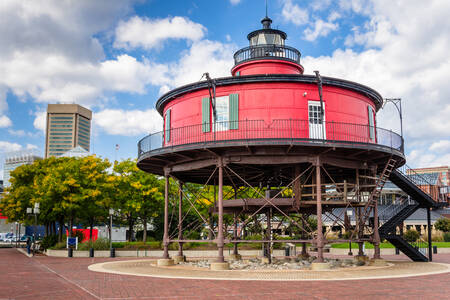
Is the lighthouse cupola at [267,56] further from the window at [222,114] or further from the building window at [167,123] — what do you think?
the building window at [167,123]

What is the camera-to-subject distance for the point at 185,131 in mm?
24516

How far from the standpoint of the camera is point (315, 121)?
22.9 meters

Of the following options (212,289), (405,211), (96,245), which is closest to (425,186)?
(405,211)

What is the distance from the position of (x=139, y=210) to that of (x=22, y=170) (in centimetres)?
1448

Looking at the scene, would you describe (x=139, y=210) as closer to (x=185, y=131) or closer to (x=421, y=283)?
(x=185, y=131)

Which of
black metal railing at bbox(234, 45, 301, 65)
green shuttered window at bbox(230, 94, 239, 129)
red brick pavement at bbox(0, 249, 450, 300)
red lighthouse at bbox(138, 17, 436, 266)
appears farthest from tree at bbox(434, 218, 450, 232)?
green shuttered window at bbox(230, 94, 239, 129)

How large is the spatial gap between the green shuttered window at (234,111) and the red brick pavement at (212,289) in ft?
27.4

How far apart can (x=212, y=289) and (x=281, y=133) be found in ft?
31.3

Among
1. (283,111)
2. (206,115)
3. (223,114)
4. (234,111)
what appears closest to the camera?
(283,111)

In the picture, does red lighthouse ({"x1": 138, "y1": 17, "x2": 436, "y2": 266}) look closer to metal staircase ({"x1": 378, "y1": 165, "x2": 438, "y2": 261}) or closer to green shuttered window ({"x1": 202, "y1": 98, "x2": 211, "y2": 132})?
green shuttered window ({"x1": 202, "y1": 98, "x2": 211, "y2": 132})

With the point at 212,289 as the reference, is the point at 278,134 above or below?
above

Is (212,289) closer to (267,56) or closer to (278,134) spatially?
(278,134)

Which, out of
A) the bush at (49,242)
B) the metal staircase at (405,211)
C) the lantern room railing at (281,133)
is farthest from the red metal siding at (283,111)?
the bush at (49,242)

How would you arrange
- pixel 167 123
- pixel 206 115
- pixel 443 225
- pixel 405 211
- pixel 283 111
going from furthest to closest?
pixel 443 225 → pixel 405 211 → pixel 167 123 → pixel 206 115 → pixel 283 111
